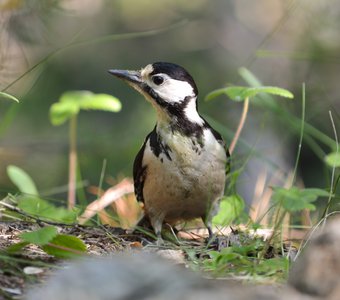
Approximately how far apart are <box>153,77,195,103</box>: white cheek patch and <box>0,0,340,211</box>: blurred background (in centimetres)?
52

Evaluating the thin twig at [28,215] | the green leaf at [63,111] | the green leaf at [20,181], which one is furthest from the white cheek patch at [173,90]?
the green leaf at [20,181]

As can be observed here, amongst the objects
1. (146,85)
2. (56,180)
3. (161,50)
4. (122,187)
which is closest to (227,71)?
(161,50)

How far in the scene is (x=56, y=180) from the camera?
27.5 ft

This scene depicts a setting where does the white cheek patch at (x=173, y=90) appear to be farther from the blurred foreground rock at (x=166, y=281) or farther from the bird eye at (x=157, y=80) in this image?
the blurred foreground rock at (x=166, y=281)

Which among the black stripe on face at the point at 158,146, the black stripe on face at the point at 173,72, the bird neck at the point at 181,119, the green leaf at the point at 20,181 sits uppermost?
the black stripe on face at the point at 173,72

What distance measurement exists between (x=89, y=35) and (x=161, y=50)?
101 cm

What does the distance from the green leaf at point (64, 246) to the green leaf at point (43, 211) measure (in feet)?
3.27

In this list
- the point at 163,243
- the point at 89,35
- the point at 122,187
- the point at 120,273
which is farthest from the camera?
the point at 89,35

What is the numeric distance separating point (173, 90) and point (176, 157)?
0.45 m

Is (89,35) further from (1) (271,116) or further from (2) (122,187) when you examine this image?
(2) (122,187)

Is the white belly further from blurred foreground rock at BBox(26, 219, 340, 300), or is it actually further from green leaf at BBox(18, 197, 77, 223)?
blurred foreground rock at BBox(26, 219, 340, 300)

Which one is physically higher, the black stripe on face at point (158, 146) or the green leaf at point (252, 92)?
the green leaf at point (252, 92)

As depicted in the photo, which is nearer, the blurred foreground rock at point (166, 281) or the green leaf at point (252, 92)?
the blurred foreground rock at point (166, 281)

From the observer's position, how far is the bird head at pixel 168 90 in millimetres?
4742
